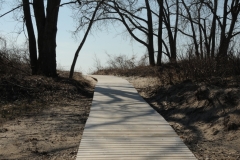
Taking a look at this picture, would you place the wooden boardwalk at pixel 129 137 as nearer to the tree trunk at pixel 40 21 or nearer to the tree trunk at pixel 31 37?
the tree trunk at pixel 40 21

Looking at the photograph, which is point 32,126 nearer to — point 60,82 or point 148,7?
point 60,82

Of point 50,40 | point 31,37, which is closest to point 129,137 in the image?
point 50,40

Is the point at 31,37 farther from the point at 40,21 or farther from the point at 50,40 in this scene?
the point at 50,40

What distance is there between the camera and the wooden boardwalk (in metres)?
5.15

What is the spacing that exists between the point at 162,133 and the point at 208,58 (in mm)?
4836

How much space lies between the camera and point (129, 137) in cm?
610

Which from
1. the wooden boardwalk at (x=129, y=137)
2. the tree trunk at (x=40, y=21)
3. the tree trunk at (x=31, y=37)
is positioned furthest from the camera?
the tree trunk at (x=31, y=37)

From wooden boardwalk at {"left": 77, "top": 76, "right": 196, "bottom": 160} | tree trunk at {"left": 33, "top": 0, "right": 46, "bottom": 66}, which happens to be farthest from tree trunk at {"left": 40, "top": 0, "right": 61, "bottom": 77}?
wooden boardwalk at {"left": 77, "top": 76, "right": 196, "bottom": 160}

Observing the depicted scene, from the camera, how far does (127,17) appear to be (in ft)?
102

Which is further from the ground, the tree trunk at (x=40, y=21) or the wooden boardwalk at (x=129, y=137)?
the tree trunk at (x=40, y=21)

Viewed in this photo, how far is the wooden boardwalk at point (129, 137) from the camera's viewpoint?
5148mm

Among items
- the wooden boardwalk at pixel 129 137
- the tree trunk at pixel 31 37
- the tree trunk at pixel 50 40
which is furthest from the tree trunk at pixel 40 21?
the wooden boardwalk at pixel 129 137

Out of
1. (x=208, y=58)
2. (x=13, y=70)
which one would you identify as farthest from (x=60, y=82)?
(x=208, y=58)

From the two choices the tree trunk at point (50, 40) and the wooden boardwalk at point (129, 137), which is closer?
the wooden boardwalk at point (129, 137)
